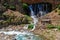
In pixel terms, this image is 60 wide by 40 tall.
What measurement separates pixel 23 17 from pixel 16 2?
5337 millimetres

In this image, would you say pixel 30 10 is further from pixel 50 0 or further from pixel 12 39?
pixel 12 39

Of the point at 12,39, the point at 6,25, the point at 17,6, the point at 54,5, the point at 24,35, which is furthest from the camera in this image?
the point at 54,5

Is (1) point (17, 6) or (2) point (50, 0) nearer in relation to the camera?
(1) point (17, 6)

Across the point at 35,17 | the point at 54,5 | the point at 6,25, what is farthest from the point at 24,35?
the point at 54,5

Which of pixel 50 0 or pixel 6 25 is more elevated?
pixel 50 0

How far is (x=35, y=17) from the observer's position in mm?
35656

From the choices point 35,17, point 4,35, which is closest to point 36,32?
point 4,35

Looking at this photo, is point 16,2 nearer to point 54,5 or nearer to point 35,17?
point 35,17

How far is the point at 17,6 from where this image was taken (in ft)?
117

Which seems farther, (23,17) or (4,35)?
(23,17)

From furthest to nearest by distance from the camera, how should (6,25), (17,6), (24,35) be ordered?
(17,6), (6,25), (24,35)

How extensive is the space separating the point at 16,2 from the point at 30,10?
2.81 metres

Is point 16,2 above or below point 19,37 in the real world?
above

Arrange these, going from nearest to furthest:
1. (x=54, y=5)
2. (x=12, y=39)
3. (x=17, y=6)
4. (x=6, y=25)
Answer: (x=12, y=39) → (x=6, y=25) → (x=17, y=6) → (x=54, y=5)
